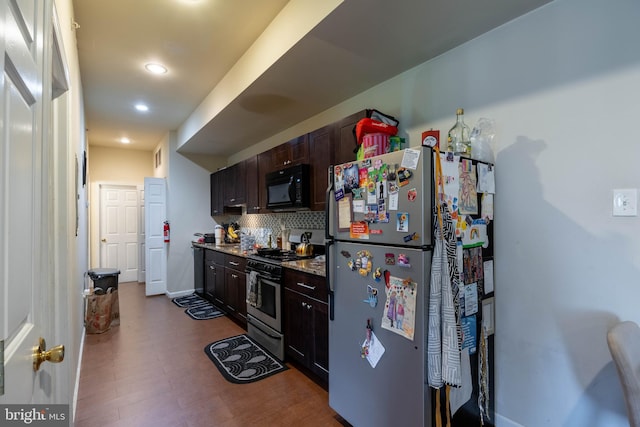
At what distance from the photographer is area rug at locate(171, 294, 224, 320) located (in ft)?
14.2

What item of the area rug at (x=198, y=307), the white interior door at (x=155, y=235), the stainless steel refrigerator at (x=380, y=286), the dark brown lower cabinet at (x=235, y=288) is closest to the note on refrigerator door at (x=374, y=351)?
the stainless steel refrigerator at (x=380, y=286)

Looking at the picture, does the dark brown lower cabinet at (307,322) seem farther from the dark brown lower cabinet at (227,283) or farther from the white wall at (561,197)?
the white wall at (561,197)

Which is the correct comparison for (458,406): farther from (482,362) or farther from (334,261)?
(334,261)

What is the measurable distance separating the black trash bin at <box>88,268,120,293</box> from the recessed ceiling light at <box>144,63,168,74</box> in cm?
269

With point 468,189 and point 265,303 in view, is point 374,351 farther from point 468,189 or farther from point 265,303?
point 265,303

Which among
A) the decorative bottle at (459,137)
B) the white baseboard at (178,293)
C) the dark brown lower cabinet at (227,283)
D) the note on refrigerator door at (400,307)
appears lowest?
the white baseboard at (178,293)

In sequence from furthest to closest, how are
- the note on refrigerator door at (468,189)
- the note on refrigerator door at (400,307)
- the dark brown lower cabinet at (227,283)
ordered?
1. the dark brown lower cabinet at (227,283)
2. the note on refrigerator door at (468,189)
3. the note on refrigerator door at (400,307)

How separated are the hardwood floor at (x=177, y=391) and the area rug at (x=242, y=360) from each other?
0.07 m

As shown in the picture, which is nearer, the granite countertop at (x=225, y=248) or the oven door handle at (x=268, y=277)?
the oven door handle at (x=268, y=277)

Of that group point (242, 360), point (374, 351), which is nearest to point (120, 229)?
point (242, 360)

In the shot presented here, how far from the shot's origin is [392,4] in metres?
1.73

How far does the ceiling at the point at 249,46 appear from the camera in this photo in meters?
1.88

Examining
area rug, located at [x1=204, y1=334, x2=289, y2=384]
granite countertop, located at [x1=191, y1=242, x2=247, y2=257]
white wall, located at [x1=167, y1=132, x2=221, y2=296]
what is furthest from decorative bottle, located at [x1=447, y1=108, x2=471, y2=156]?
white wall, located at [x1=167, y1=132, x2=221, y2=296]

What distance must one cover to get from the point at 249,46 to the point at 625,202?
9.56 ft
